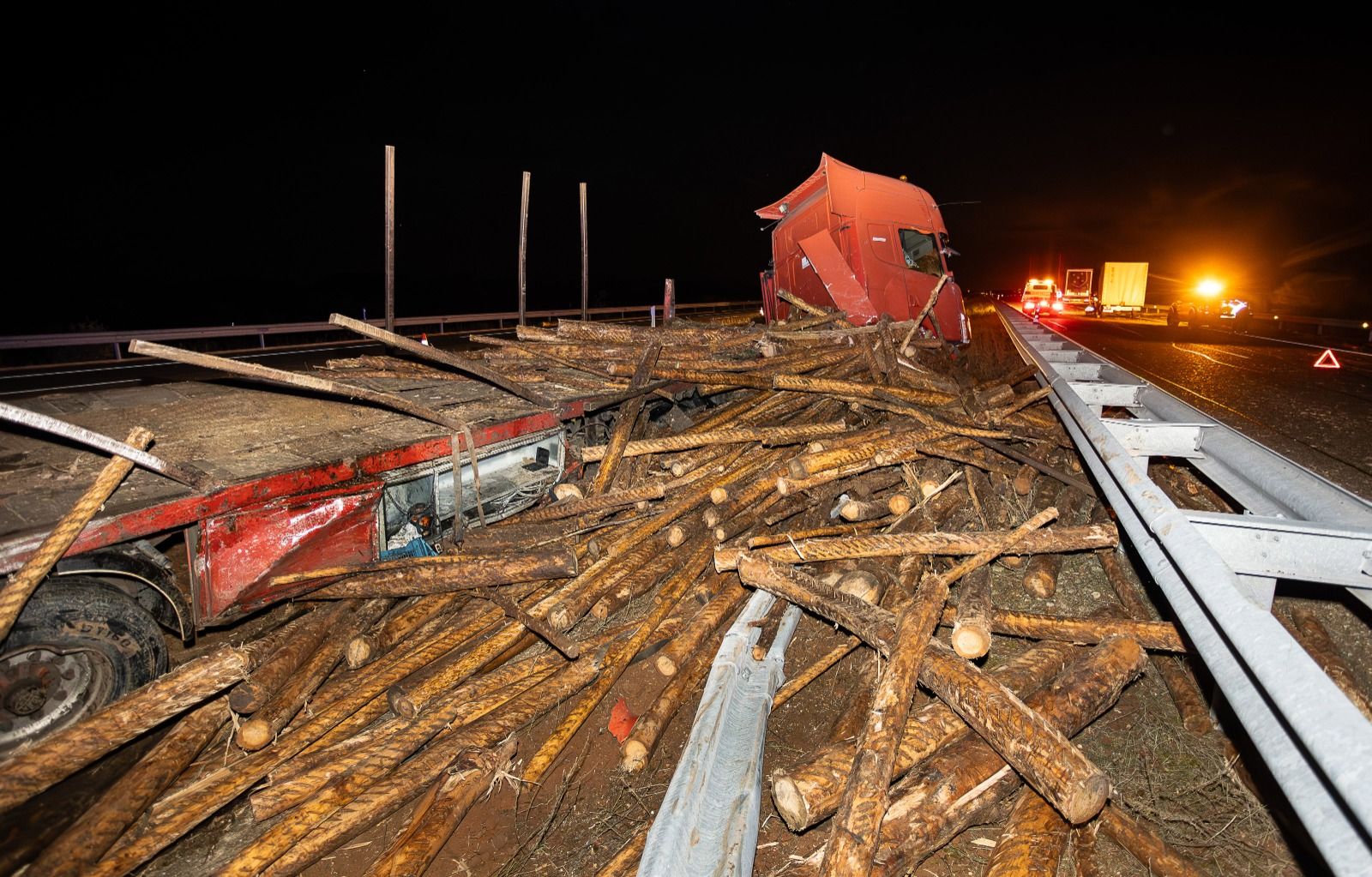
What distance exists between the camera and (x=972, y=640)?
3.08 metres

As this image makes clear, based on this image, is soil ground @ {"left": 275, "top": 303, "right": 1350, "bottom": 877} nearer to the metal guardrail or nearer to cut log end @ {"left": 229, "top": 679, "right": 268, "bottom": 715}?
cut log end @ {"left": 229, "top": 679, "right": 268, "bottom": 715}

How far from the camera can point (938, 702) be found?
10.1ft

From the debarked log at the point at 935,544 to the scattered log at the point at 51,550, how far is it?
3339 mm

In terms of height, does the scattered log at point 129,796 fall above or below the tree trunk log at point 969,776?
below

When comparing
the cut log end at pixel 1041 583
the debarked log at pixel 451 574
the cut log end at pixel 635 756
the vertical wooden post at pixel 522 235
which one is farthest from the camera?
the vertical wooden post at pixel 522 235

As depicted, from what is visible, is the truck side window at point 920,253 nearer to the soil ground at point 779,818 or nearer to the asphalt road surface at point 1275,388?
the asphalt road surface at point 1275,388

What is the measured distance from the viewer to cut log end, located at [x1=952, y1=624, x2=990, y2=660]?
3070 mm

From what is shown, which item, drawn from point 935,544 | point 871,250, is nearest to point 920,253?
point 871,250

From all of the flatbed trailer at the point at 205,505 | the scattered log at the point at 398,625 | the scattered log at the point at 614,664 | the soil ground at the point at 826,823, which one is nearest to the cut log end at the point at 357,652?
the scattered log at the point at 398,625

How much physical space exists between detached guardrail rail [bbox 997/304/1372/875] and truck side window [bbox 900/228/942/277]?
8.42m

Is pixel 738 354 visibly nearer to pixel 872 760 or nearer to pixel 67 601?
pixel 872 760

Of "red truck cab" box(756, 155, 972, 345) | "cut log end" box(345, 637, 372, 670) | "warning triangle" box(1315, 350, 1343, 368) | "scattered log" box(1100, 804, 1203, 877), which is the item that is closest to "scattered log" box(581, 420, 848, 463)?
"cut log end" box(345, 637, 372, 670)

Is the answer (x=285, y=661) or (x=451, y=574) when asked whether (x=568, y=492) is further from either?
(x=285, y=661)

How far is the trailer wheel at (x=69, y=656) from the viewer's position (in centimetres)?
296
